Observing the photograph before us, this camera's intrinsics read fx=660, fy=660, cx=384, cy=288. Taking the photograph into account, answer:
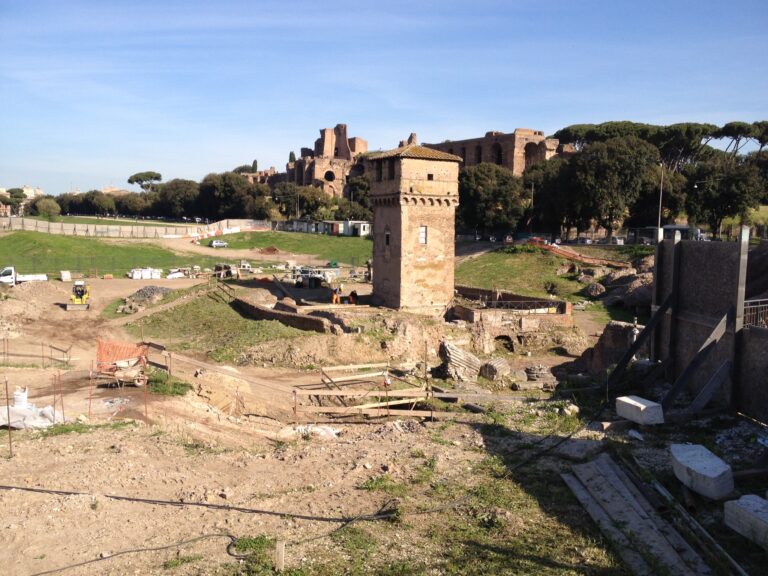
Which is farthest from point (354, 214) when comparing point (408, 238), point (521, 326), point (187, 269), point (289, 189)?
point (521, 326)

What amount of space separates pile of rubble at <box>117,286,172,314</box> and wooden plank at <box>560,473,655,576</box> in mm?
30477

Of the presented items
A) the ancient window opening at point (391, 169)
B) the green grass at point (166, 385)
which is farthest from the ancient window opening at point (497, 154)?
the green grass at point (166, 385)

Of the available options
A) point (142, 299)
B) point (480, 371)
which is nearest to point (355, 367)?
point (480, 371)

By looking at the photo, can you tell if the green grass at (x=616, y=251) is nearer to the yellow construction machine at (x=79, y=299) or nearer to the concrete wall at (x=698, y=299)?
the concrete wall at (x=698, y=299)

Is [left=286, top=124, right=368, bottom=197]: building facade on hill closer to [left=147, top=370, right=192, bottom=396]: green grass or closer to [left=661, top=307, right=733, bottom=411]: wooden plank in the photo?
[left=147, top=370, right=192, bottom=396]: green grass

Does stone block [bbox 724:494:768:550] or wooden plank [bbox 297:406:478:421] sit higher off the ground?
stone block [bbox 724:494:768:550]

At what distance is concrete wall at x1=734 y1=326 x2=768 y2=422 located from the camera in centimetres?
1282

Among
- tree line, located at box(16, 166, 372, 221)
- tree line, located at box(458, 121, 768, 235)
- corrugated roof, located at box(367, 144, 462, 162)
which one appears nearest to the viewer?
corrugated roof, located at box(367, 144, 462, 162)

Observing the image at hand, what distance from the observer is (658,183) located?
180ft

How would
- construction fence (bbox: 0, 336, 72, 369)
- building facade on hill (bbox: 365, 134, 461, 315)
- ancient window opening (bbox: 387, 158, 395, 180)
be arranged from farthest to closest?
1. ancient window opening (bbox: 387, 158, 395, 180)
2. building facade on hill (bbox: 365, 134, 461, 315)
3. construction fence (bbox: 0, 336, 72, 369)

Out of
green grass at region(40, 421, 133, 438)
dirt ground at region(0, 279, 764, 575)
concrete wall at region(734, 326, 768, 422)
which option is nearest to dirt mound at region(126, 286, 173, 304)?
dirt ground at region(0, 279, 764, 575)

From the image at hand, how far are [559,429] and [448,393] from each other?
4917mm

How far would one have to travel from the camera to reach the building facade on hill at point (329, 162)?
102 metres

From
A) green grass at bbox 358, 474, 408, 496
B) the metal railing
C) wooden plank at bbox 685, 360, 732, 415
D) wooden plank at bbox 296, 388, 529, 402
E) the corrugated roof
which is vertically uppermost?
the corrugated roof
